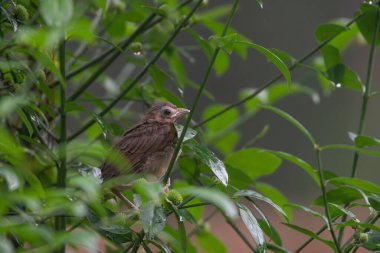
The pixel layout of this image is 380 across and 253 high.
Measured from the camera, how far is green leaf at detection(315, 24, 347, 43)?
299cm

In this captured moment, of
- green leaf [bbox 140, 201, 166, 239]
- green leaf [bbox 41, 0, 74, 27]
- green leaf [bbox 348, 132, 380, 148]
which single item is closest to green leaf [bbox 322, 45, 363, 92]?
green leaf [bbox 348, 132, 380, 148]

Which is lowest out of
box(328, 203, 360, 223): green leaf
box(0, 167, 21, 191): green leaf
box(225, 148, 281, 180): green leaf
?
box(225, 148, 281, 180): green leaf

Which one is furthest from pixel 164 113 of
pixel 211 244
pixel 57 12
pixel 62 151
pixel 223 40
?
pixel 57 12

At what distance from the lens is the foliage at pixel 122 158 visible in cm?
175

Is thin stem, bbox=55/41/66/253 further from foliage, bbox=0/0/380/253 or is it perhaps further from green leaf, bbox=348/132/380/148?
green leaf, bbox=348/132/380/148

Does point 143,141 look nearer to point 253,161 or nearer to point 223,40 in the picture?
point 253,161

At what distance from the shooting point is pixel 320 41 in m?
3.09

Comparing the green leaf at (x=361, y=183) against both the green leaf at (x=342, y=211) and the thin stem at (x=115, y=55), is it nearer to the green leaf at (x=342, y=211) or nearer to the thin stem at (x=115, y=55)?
the green leaf at (x=342, y=211)

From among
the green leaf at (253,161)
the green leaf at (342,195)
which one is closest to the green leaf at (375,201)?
the green leaf at (342,195)

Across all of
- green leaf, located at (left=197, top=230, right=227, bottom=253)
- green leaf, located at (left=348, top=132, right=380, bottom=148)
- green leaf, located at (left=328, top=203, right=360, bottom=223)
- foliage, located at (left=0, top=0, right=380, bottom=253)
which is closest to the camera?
foliage, located at (left=0, top=0, right=380, bottom=253)

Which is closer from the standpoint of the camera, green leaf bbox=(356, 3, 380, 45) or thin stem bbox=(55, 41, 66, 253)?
thin stem bbox=(55, 41, 66, 253)

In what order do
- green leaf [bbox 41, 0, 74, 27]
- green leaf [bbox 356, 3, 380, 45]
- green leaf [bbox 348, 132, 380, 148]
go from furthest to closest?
green leaf [bbox 356, 3, 380, 45] → green leaf [bbox 348, 132, 380, 148] → green leaf [bbox 41, 0, 74, 27]

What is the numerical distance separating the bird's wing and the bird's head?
51mm

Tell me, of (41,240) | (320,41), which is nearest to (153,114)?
(320,41)
